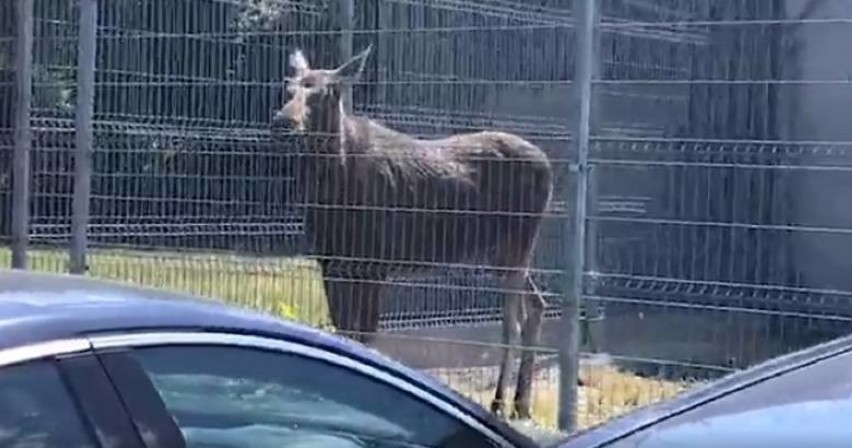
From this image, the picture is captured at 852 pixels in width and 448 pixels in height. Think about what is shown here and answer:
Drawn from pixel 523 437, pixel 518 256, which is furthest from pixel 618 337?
pixel 523 437

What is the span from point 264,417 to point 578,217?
4.26 m

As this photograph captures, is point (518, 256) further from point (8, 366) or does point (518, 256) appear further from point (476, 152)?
point (8, 366)

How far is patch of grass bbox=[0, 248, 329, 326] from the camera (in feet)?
32.1

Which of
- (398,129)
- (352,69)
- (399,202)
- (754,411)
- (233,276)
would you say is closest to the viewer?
(754,411)

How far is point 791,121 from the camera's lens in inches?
465

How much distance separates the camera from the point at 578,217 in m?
8.01

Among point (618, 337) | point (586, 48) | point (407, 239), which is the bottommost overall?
point (618, 337)

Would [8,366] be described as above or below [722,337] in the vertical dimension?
above

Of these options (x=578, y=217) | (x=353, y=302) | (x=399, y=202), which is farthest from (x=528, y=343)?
(x=578, y=217)

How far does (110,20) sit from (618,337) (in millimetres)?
3783

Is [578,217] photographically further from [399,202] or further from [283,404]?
[283,404]

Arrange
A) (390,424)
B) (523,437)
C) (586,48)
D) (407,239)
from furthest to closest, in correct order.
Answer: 1. (407,239)
2. (586,48)
3. (523,437)
4. (390,424)

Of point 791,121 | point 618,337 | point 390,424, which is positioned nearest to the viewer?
point 390,424

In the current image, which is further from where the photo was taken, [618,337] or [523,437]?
[618,337]
